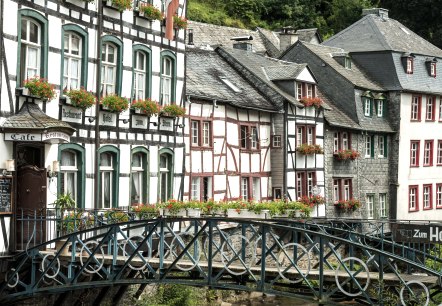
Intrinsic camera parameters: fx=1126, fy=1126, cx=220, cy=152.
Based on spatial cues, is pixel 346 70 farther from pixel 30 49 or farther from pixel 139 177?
pixel 30 49

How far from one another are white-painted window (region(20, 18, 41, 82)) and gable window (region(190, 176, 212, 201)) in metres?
10.8

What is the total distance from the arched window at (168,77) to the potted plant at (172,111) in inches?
14.0

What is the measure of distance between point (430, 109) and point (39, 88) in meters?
29.6

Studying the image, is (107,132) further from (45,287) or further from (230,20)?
(230,20)

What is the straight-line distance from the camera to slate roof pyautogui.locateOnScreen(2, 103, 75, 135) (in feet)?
76.2

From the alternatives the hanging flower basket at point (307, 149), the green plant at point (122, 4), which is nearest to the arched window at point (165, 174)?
the green plant at point (122, 4)

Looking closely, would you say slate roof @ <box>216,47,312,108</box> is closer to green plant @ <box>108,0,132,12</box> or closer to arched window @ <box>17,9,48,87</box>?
green plant @ <box>108,0,132,12</box>

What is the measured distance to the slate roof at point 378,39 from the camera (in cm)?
5006

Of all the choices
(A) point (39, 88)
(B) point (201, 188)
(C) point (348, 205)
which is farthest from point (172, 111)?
(C) point (348, 205)

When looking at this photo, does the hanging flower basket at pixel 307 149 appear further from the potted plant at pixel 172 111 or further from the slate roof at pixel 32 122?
the slate roof at pixel 32 122

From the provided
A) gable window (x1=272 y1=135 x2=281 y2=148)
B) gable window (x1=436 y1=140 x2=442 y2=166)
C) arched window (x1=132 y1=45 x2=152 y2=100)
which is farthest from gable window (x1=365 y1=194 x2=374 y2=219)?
arched window (x1=132 y1=45 x2=152 y2=100)

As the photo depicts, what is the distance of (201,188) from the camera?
35469mm

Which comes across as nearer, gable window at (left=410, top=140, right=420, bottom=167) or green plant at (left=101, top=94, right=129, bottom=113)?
green plant at (left=101, top=94, right=129, bottom=113)

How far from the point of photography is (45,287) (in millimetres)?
22500
